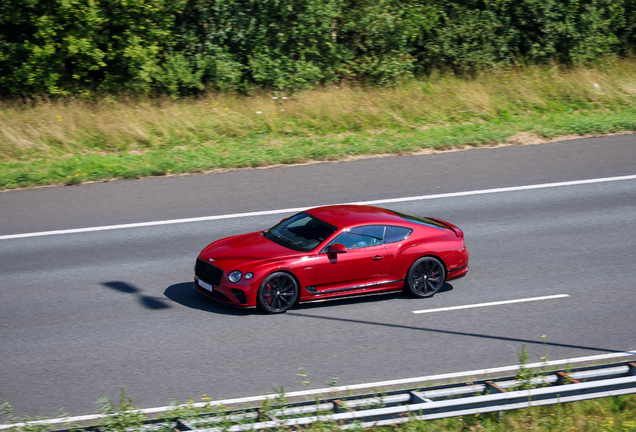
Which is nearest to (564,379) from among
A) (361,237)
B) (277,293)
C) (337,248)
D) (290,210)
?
(337,248)

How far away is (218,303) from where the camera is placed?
35.7 feet

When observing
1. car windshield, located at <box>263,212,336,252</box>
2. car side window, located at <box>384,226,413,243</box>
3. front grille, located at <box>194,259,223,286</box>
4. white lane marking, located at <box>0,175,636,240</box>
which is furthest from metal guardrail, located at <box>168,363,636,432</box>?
white lane marking, located at <box>0,175,636,240</box>

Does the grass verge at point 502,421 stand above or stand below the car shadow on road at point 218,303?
below

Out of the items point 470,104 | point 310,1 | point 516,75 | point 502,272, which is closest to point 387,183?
point 502,272

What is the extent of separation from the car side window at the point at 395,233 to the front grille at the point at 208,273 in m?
2.60

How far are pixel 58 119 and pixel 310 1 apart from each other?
27.4 feet

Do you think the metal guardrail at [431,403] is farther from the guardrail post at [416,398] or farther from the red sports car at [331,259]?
the red sports car at [331,259]

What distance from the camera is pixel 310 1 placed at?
73.3ft

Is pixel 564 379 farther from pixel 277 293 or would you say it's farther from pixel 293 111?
pixel 293 111

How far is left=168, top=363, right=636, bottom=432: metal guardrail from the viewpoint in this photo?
21.7ft

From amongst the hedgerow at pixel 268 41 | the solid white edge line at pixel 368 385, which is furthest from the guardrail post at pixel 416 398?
the hedgerow at pixel 268 41

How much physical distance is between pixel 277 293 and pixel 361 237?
5.17 ft

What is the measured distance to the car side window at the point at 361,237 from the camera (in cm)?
1086

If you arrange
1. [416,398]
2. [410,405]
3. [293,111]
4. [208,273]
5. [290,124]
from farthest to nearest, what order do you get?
1. [293,111]
2. [290,124]
3. [208,273]
4. [416,398]
5. [410,405]
